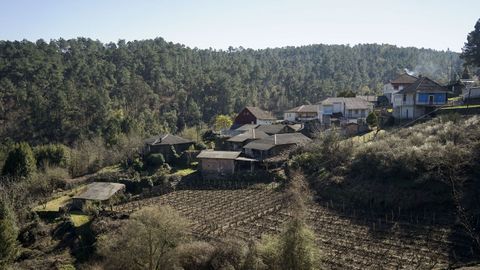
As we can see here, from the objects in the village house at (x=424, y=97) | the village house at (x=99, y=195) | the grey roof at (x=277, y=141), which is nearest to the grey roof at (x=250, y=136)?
the grey roof at (x=277, y=141)

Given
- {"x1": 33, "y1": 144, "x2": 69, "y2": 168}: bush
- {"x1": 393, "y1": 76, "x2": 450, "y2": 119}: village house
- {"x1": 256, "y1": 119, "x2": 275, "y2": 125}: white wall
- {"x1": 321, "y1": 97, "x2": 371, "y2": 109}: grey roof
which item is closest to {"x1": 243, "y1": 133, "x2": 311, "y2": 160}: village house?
{"x1": 321, "y1": 97, "x2": 371, "y2": 109}: grey roof

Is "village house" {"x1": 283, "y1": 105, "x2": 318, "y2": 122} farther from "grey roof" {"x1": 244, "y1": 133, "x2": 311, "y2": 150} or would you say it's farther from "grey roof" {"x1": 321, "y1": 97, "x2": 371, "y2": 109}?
"grey roof" {"x1": 244, "y1": 133, "x2": 311, "y2": 150}

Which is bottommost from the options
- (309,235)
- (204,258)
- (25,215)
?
(25,215)

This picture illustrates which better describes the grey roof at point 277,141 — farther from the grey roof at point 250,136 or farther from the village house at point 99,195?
the village house at point 99,195

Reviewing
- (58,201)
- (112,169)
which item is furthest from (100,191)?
(112,169)

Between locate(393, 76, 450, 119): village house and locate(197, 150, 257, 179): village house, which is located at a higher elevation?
locate(393, 76, 450, 119): village house

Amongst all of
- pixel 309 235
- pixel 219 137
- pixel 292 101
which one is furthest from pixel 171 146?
pixel 292 101

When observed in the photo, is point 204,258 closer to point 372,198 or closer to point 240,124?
point 372,198
